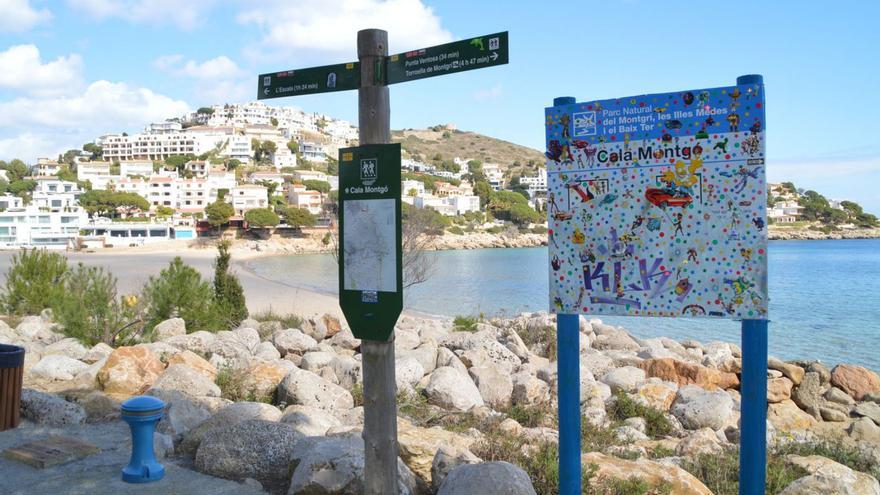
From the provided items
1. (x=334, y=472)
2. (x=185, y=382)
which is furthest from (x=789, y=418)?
(x=185, y=382)

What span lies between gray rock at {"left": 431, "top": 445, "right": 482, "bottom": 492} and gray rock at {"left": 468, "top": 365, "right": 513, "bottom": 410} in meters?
3.49

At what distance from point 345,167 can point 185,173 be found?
12215 cm

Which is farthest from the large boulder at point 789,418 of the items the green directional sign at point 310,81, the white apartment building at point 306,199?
the white apartment building at point 306,199

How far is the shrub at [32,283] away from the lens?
1527cm

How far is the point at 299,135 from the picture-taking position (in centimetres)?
17938

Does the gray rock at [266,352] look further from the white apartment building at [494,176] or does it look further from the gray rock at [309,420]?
the white apartment building at [494,176]

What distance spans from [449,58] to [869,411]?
33.1ft

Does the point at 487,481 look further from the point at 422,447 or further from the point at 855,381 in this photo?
the point at 855,381

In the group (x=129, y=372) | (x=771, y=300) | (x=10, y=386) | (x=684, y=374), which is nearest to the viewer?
(x=10, y=386)

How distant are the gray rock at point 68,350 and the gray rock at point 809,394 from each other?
425 inches

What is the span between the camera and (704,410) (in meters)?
8.56

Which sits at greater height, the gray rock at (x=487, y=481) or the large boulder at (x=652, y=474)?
the gray rock at (x=487, y=481)

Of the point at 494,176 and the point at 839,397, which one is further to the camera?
the point at 494,176

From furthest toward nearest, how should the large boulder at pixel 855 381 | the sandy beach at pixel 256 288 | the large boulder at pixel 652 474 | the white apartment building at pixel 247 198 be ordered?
the white apartment building at pixel 247 198, the sandy beach at pixel 256 288, the large boulder at pixel 855 381, the large boulder at pixel 652 474
